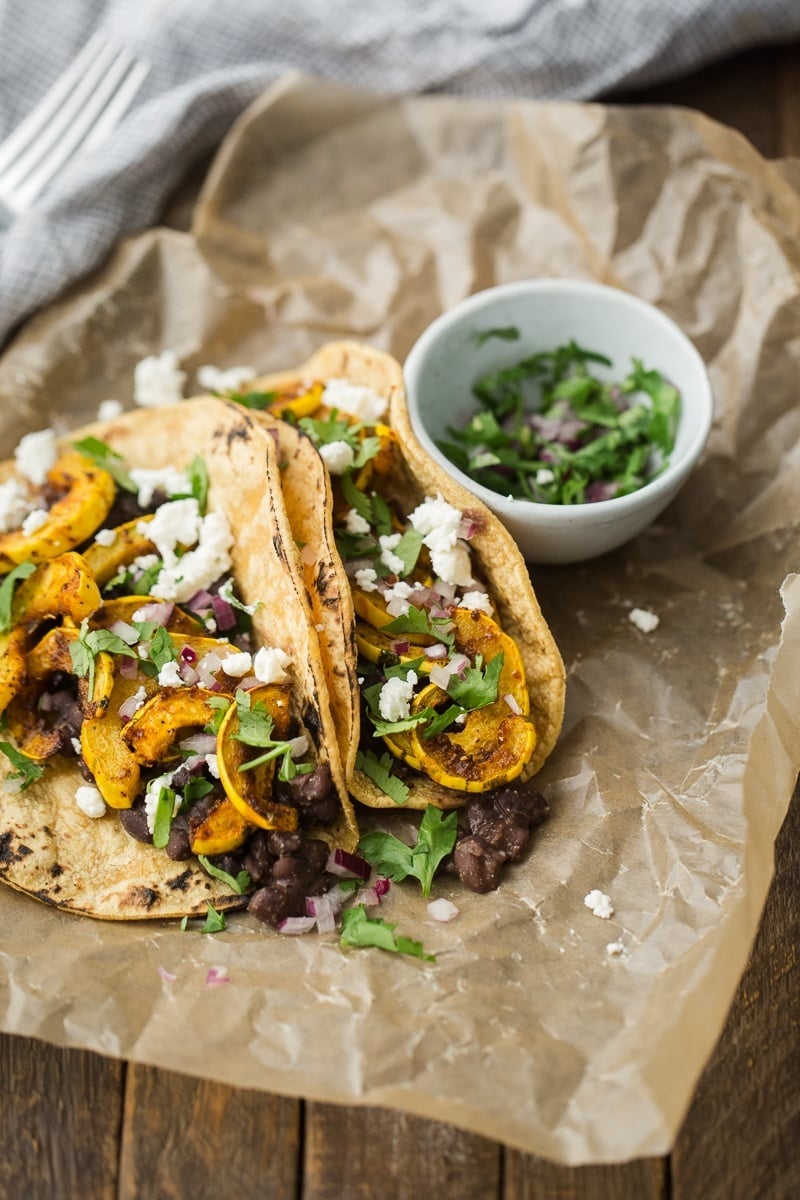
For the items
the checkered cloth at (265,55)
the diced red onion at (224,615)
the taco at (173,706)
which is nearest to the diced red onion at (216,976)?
the taco at (173,706)

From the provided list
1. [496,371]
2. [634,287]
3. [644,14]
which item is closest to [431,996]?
[496,371]

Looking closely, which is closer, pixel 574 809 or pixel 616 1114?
pixel 616 1114

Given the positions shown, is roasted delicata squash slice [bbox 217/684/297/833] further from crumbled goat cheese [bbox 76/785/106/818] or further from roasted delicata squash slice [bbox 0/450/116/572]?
roasted delicata squash slice [bbox 0/450/116/572]

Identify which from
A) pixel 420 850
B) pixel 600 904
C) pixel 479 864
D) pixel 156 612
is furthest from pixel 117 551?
pixel 600 904

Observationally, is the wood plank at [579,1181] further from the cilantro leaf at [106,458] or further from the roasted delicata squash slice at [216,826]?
the cilantro leaf at [106,458]

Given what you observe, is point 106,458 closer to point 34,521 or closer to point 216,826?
point 34,521

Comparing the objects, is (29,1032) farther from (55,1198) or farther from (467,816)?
(467,816)
